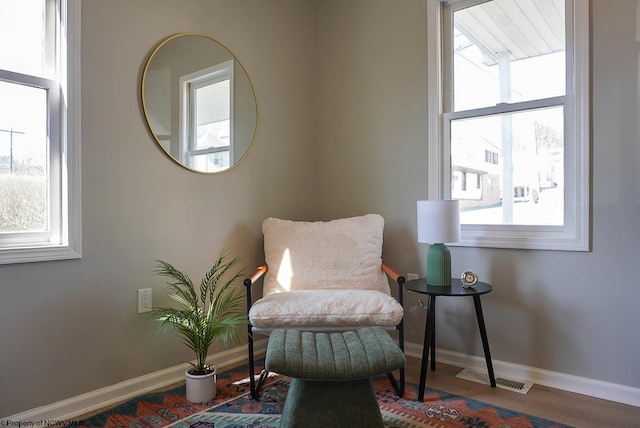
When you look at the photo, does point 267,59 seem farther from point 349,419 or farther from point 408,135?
point 349,419

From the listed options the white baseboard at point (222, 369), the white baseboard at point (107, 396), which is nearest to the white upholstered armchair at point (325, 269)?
the white baseboard at point (107, 396)

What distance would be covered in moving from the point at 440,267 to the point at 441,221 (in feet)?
0.82

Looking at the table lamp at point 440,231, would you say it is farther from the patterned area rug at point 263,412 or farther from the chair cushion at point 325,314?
the patterned area rug at point 263,412

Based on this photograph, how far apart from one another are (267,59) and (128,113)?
1130 millimetres

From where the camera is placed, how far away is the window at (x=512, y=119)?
7.47ft

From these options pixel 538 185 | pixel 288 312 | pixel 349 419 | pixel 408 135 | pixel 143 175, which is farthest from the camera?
pixel 408 135

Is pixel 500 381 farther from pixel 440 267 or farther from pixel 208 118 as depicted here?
pixel 208 118

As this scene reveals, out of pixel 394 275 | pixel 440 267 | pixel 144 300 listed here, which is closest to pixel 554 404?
pixel 440 267

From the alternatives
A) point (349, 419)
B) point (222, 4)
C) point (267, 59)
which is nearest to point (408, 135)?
point (267, 59)

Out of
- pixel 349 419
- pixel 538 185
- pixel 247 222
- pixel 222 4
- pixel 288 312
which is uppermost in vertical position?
pixel 222 4

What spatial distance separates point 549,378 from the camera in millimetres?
2330

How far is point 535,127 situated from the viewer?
2453mm

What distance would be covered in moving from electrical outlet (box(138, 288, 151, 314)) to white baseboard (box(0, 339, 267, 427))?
352mm

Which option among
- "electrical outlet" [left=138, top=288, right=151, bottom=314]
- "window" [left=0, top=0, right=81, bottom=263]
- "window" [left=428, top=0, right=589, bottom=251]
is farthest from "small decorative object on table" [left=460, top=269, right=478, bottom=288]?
"window" [left=0, top=0, right=81, bottom=263]
